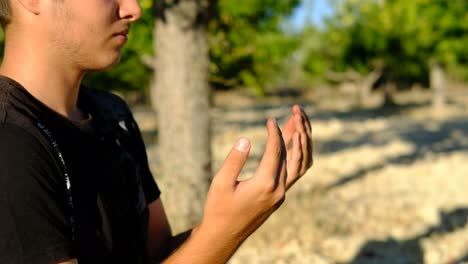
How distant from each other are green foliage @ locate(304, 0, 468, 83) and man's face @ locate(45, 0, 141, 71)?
2291 cm

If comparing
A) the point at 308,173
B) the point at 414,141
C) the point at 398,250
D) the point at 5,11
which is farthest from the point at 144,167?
the point at 414,141

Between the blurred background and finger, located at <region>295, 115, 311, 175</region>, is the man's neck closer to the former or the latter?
finger, located at <region>295, 115, 311, 175</region>

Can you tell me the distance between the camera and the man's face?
4.55ft

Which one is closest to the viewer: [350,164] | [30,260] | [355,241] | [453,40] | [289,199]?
[30,260]

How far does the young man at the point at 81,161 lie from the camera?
115 centimetres

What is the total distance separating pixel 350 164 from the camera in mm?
9938

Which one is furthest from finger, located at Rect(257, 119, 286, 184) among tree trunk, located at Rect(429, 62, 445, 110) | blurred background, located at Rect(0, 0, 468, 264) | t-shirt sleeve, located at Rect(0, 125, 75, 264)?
tree trunk, located at Rect(429, 62, 445, 110)

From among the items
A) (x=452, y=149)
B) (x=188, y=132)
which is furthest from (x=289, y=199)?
(x=452, y=149)

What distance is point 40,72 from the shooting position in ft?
4.57

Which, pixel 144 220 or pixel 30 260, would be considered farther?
pixel 144 220

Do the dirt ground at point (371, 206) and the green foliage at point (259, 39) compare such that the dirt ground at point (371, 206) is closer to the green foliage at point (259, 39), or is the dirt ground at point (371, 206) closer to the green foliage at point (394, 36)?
the green foliage at point (259, 39)

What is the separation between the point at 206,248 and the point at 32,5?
2.16ft

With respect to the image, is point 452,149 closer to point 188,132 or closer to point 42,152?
point 188,132

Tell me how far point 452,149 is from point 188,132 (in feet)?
29.7
